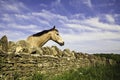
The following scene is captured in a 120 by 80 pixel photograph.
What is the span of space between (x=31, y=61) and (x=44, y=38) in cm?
537

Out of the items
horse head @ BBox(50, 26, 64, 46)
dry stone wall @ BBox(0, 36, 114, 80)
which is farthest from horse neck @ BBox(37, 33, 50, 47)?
dry stone wall @ BBox(0, 36, 114, 80)

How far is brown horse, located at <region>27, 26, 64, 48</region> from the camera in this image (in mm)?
11863

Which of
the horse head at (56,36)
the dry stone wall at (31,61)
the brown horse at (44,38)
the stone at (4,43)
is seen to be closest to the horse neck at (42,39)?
the brown horse at (44,38)

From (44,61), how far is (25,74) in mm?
1392

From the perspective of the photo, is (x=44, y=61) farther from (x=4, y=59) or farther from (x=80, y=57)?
(x=80, y=57)

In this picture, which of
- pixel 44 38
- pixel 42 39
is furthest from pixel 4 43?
pixel 44 38

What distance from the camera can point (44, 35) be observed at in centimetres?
1266

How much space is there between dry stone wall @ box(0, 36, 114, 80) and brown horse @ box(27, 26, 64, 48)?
211 centimetres

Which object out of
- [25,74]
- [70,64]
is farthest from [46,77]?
[70,64]

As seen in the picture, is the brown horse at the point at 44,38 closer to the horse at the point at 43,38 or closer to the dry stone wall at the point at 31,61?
the horse at the point at 43,38

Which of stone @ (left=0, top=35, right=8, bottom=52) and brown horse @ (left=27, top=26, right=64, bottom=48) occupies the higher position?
brown horse @ (left=27, top=26, right=64, bottom=48)

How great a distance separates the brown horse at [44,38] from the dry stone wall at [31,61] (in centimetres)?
211

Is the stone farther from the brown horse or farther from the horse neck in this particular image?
the horse neck

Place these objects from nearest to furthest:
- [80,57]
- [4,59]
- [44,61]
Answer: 1. [4,59]
2. [44,61]
3. [80,57]
